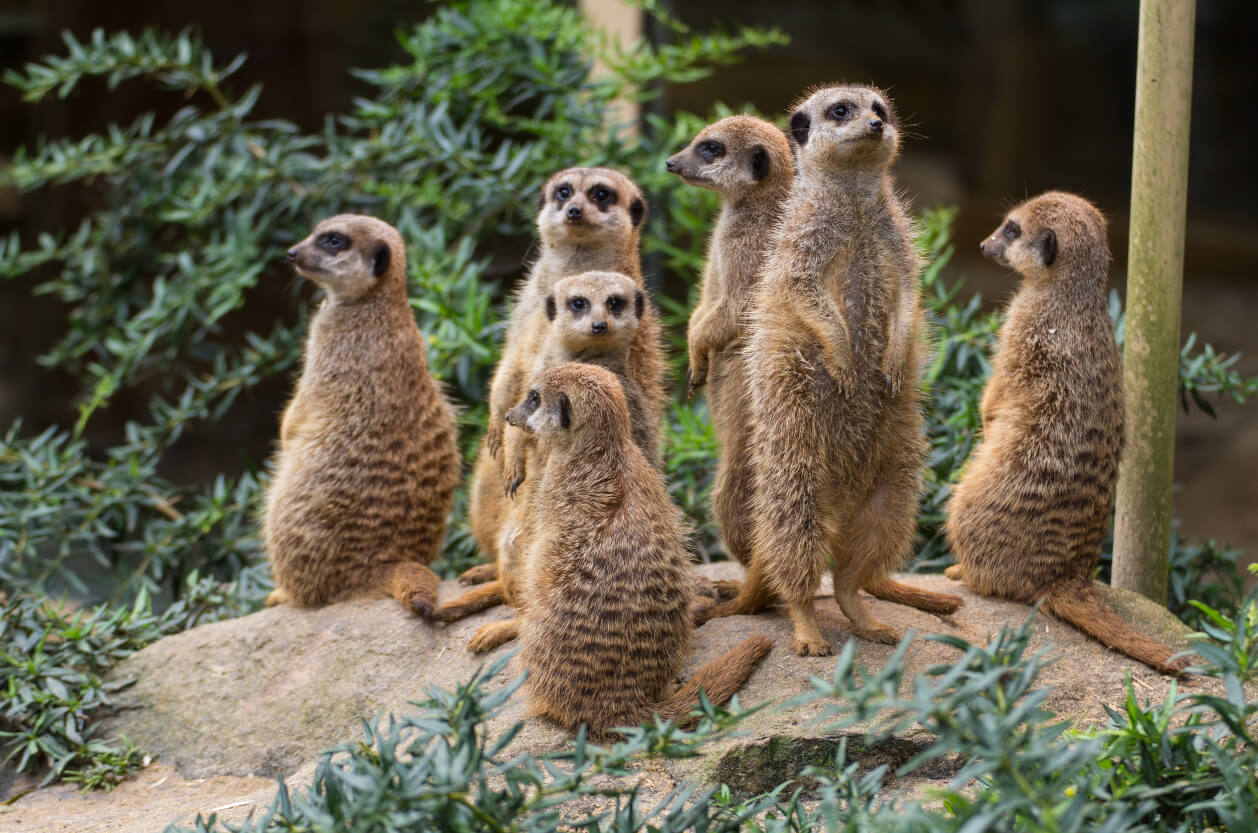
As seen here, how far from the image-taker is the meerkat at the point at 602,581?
2246 millimetres

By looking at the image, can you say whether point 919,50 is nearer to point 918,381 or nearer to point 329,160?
point 329,160

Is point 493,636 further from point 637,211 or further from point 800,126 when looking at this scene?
point 800,126

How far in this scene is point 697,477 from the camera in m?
3.68

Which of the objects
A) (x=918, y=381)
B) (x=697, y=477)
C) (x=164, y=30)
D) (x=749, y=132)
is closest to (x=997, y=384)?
(x=918, y=381)

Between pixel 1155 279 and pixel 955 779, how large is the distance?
1.52 metres

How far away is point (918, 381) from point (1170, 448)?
2.17 feet

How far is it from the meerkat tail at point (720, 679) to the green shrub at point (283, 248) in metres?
1.09

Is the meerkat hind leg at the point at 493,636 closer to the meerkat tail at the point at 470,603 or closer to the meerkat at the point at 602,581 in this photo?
the meerkat tail at the point at 470,603

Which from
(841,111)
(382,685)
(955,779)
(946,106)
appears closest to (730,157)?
(841,111)

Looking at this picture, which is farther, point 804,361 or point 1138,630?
point 1138,630

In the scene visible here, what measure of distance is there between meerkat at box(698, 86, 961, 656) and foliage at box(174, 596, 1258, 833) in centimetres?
67

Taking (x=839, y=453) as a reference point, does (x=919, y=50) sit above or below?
above

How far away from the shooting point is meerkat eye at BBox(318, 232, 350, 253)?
10.2ft

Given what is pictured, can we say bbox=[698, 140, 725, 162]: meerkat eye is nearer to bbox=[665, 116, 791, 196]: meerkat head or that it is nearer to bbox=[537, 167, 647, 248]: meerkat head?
bbox=[665, 116, 791, 196]: meerkat head
